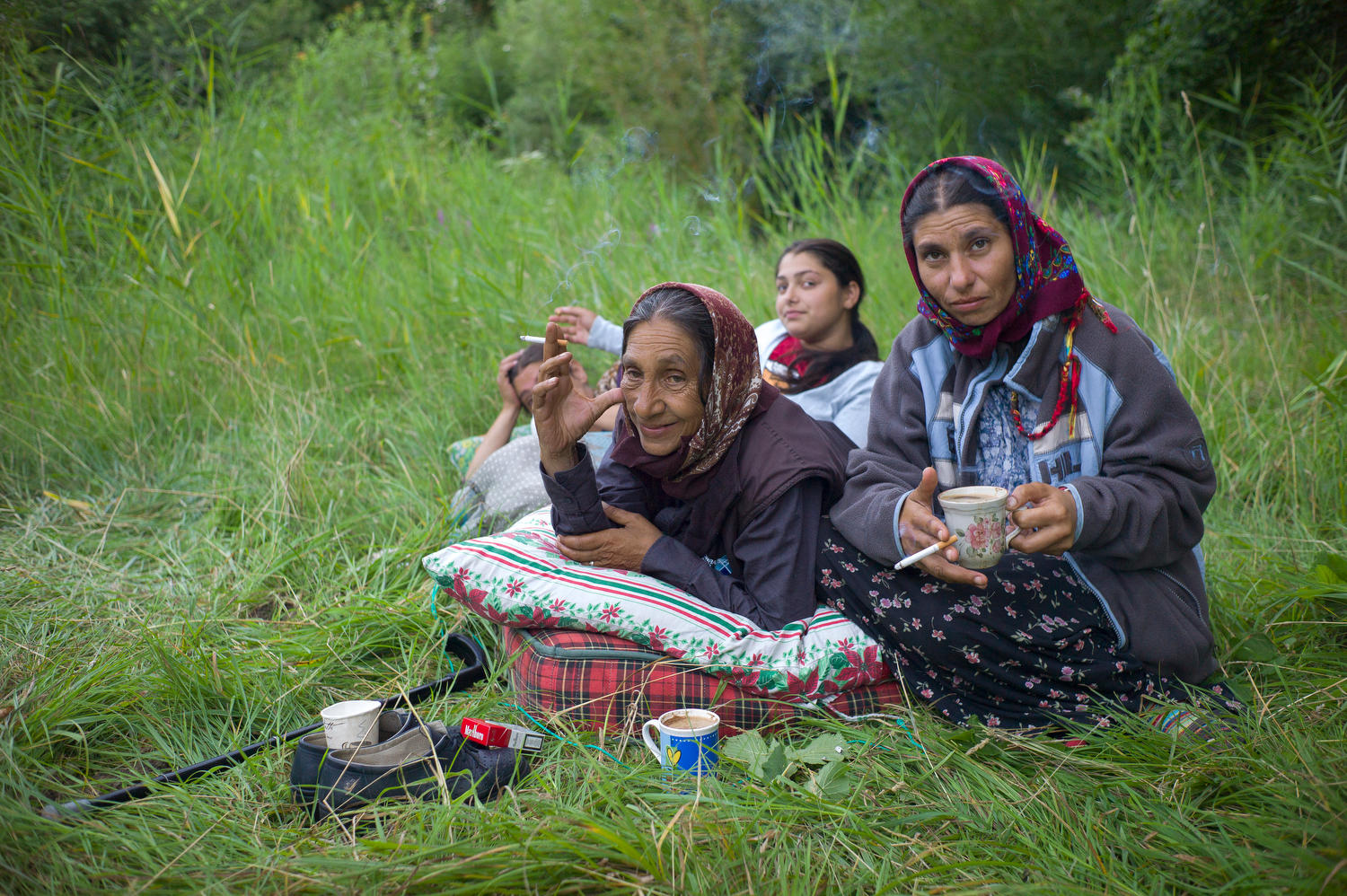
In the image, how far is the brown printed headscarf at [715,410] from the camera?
8.56 feet

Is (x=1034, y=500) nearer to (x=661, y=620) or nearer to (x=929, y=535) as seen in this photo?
(x=929, y=535)

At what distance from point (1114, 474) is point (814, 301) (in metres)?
1.79

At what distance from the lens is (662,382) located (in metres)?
2.58

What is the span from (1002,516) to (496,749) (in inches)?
54.9

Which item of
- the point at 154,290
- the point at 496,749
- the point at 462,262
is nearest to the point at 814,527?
the point at 496,749

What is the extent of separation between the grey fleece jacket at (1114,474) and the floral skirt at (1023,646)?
0.06 metres

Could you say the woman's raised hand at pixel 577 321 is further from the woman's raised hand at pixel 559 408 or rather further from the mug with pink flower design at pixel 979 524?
the mug with pink flower design at pixel 979 524

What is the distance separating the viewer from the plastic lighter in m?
2.26

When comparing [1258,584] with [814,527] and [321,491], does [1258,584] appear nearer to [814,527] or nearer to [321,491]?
[814,527]

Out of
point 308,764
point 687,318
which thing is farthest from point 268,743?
point 687,318

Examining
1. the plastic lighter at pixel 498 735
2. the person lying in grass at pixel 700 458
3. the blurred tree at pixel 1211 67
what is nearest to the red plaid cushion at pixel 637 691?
the plastic lighter at pixel 498 735

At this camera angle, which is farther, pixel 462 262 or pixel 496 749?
pixel 462 262

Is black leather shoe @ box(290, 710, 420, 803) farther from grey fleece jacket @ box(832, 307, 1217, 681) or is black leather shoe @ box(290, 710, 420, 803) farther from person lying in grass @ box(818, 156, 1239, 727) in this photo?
grey fleece jacket @ box(832, 307, 1217, 681)

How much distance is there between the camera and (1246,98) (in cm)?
705
